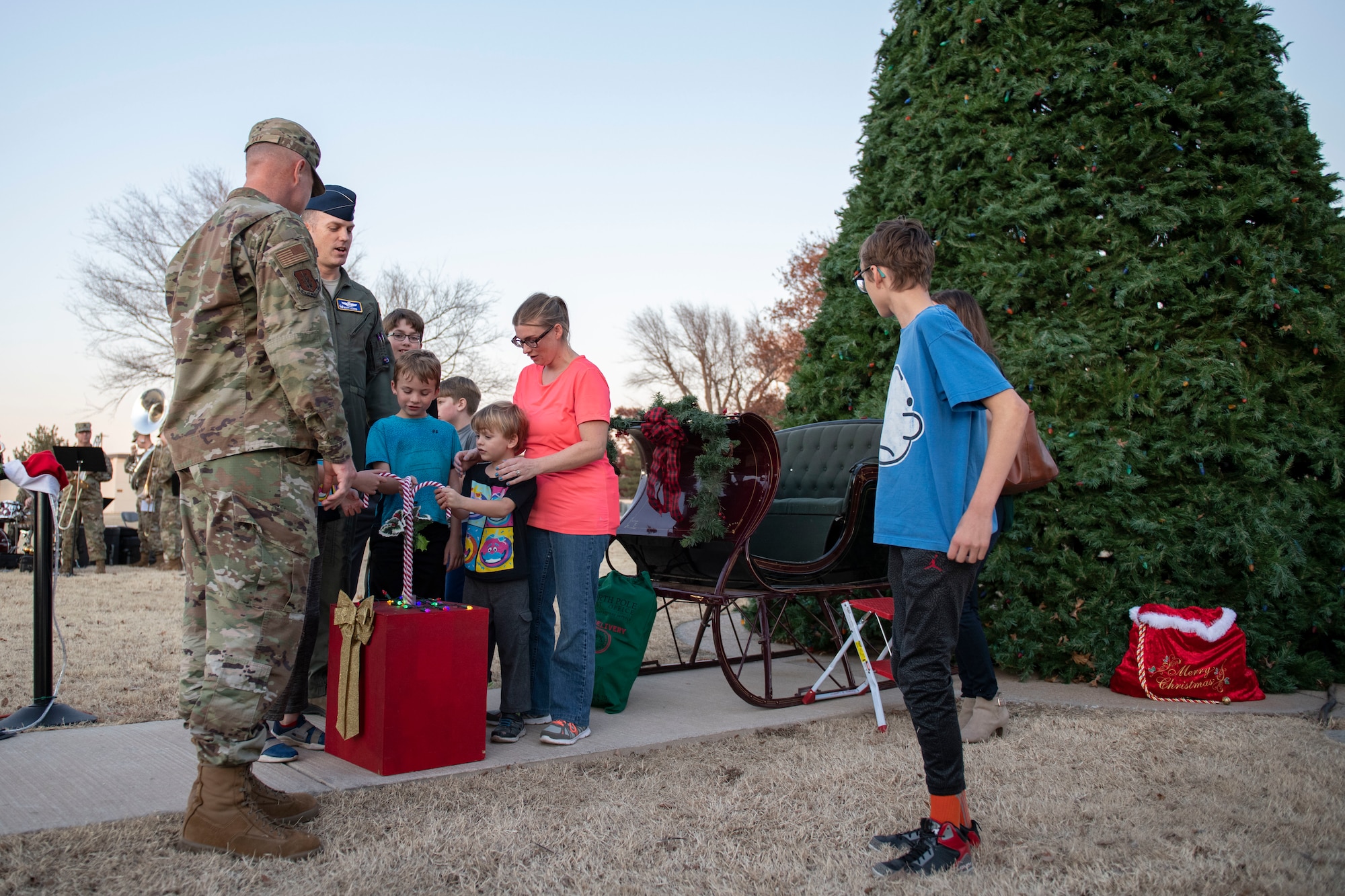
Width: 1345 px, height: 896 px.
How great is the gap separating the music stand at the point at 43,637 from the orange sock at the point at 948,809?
3.71m

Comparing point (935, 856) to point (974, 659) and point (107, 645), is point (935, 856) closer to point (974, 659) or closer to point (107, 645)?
point (974, 659)

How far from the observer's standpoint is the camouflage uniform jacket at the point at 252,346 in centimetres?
262

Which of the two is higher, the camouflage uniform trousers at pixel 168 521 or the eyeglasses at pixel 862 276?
the eyeglasses at pixel 862 276

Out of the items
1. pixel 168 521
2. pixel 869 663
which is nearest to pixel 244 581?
pixel 869 663

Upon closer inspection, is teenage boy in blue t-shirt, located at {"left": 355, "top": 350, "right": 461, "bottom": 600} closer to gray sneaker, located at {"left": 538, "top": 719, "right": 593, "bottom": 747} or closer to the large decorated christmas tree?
gray sneaker, located at {"left": 538, "top": 719, "right": 593, "bottom": 747}

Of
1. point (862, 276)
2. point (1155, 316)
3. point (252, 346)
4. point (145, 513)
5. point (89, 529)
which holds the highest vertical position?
Result: point (1155, 316)

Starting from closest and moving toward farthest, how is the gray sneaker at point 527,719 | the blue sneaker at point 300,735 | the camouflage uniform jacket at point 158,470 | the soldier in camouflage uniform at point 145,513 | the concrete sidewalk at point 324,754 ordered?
the concrete sidewalk at point 324,754 < the blue sneaker at point 300,735 < the gray sneaker at point 527,719 < the camouflage uniform jacket at point 158,470 < the soldier in camouflage uniform at point 145,513

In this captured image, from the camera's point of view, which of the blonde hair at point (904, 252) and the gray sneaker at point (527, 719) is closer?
the blonde hair at point (904, 252)

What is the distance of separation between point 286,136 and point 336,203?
1.02 meters

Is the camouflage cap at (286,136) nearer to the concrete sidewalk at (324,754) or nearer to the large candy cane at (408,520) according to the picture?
the large candy cane at (408,520)

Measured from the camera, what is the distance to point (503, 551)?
3895mm

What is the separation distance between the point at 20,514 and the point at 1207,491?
12896mm

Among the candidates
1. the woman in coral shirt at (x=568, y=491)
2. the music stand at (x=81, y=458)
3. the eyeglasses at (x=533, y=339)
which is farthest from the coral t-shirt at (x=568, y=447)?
the music stand at (x=81, y=458)

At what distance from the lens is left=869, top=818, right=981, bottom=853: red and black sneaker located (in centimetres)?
262
